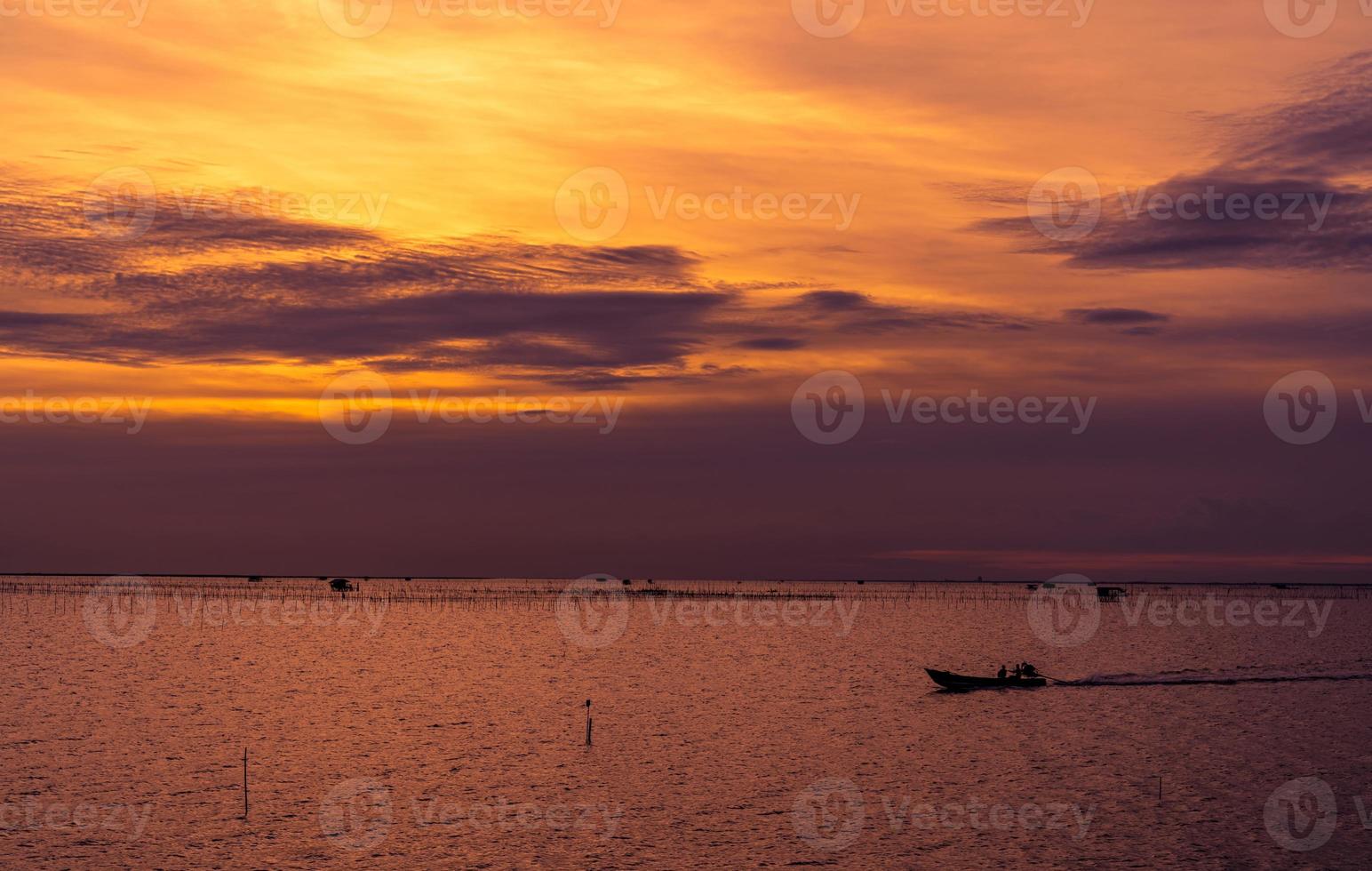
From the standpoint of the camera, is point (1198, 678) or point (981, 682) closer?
point (981, 682)

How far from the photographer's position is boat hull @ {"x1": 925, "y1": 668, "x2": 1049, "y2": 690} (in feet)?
369

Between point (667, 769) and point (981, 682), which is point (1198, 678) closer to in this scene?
point (981, 682)

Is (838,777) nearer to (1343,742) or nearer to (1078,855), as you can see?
(1078,855)

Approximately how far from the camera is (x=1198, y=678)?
13300cm

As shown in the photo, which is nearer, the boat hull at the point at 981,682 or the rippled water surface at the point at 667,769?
the rippled water surface at the point at 667,769

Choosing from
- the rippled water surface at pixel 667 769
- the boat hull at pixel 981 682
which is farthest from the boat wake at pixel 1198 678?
the boat hull at pixel 981 682

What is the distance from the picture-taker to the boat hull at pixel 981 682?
11238 cm

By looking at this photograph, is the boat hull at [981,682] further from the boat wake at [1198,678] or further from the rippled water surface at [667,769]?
the boat wake at [1198,678]

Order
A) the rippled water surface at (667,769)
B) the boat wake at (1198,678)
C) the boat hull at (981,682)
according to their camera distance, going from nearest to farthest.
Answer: the rippled water surface at (667,769), the boat hull at (981,682), the boat wake at (1198,678)

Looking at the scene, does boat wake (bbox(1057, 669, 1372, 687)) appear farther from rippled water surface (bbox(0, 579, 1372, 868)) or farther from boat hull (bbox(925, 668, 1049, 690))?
boat hull (bbox(925, 668, 1049, 690))

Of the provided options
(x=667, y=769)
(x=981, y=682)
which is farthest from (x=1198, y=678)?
(x=667, y=769)

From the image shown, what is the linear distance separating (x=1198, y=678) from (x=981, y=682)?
34559 mm

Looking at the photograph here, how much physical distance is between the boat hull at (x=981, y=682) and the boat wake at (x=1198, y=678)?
29.7 ft

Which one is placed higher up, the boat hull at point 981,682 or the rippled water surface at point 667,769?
the boat hull at point 981,682
